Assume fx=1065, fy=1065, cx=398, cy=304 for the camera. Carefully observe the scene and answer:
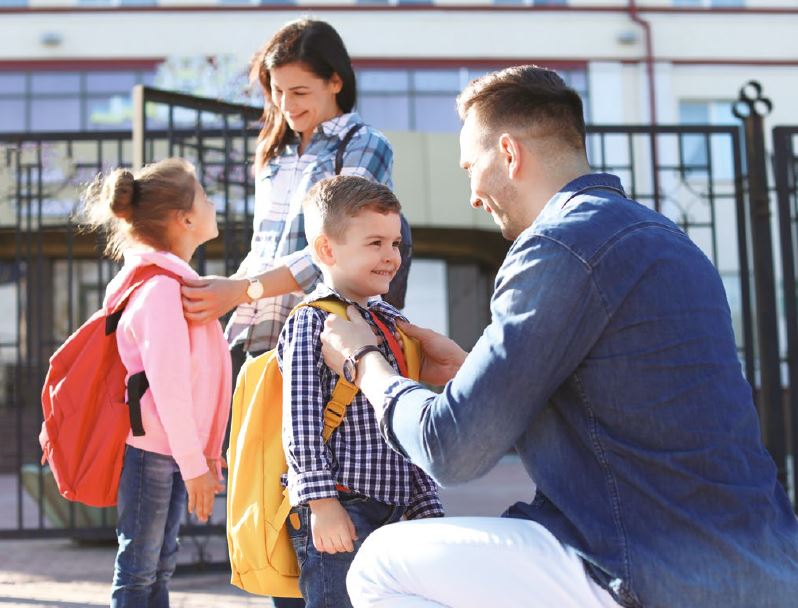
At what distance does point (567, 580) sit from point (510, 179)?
776mm

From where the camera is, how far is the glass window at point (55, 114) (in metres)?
21.1

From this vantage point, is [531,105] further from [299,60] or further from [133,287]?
[133,287]

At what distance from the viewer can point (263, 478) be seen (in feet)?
8.38

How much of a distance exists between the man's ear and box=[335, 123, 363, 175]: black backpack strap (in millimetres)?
1105

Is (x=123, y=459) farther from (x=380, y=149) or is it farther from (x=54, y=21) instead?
(x=54, y=21)

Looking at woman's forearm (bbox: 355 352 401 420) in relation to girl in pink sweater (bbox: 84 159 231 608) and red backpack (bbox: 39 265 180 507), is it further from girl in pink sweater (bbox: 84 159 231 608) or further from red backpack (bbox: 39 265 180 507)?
red backpack (bbox: 39 265 180 507)

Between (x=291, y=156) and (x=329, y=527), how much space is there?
136 centimetres

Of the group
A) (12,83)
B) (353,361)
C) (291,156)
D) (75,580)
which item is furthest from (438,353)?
(12,83)

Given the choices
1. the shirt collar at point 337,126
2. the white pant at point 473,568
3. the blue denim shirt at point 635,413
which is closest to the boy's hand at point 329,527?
the white pant at point 473,568

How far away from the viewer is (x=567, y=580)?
6.20ft

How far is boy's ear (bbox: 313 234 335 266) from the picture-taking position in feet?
8.71

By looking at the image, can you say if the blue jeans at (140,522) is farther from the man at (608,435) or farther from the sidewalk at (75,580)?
the sidewalk at (75,580)

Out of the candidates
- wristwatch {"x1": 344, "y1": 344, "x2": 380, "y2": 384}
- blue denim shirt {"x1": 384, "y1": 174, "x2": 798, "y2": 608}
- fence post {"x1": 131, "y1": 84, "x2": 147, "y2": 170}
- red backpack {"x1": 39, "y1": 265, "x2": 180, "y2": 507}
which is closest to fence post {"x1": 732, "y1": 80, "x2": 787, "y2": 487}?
fence post {"x1": 131, "y1": 84, "x2": 147, "y2": 170}

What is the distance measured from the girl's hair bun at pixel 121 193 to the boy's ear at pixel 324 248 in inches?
40.4
